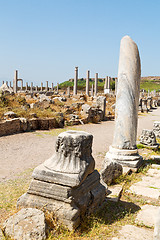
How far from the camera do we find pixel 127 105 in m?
5.48

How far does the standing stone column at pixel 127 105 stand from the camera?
5484mm

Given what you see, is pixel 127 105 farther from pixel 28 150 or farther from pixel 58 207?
pixel 28 150

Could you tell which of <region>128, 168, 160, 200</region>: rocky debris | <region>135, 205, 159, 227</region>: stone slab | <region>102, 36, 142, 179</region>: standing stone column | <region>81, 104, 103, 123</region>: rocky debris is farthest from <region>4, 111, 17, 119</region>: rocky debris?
<region>135, 205, 159, 227</region>: stone slab

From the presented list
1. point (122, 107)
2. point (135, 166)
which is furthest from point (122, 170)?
point (122, 107)

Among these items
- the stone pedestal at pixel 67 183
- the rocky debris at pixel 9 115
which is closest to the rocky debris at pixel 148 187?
the stone pedestal at pixel 67 183

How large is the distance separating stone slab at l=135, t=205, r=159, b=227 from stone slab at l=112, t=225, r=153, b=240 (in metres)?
0.12

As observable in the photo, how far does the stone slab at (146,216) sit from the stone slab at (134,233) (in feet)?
0.40

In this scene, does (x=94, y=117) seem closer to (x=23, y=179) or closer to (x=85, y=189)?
(x=23, y=179)

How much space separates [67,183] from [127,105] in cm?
309

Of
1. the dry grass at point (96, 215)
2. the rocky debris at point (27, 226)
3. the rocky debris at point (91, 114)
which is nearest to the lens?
the rocky debris at point (27, 226)

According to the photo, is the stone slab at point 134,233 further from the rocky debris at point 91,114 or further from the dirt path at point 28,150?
the rocky debris at point 91,114

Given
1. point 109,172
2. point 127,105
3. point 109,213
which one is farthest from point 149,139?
point 109,213

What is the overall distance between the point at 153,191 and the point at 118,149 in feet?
4.87

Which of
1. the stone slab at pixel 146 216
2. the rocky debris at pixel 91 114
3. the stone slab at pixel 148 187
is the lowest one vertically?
the stone slab at pixel 148 187
